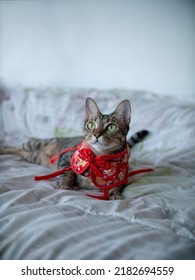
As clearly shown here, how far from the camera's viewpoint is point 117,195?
867 millimetres

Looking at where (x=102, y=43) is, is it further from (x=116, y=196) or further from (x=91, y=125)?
(x=116, y=196)

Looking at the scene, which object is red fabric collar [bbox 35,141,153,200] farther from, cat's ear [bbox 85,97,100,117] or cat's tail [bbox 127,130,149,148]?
cat's tail [bbox 127,130,149,148]

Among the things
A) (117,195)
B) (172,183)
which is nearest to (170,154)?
(172,183)

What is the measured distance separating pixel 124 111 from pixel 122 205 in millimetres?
340

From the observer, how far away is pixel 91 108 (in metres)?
0.99

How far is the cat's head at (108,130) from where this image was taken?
917mm

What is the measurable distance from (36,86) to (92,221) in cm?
130

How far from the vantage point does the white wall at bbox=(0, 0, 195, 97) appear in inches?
41.3

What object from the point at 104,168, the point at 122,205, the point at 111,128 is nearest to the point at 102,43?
the point at 111,128

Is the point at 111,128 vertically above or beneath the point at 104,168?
above

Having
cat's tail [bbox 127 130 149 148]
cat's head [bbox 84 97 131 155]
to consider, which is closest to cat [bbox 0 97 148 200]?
cat's head [bbox 84 97 131 155]

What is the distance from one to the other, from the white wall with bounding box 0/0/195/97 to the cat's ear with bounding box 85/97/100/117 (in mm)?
376

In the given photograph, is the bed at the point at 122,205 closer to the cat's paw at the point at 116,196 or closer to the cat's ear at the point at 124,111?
the cat's paw at the point at 116,196
